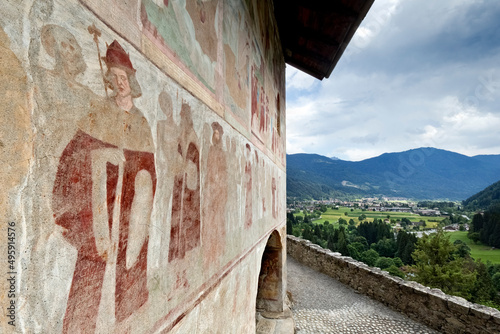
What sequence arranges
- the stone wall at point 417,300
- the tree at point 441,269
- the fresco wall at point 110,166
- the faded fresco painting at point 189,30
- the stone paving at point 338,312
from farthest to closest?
the tree at point 441,269
the stone paving at point 338,312
the stone wall at point 417,300
the faded fresco painting at point 189,30
the fresco wall at point 110,166

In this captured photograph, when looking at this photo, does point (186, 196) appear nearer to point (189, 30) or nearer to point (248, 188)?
point (189, 30)

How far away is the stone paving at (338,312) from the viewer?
6.60 metres

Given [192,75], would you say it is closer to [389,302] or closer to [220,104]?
[220,104]

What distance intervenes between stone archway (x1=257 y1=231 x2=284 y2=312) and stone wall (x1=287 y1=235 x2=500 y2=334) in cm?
348

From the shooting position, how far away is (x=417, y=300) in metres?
6.85

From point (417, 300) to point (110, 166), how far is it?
854cm

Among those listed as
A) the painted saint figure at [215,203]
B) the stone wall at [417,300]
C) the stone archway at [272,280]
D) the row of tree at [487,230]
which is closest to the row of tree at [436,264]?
the stone wall at [417,300]

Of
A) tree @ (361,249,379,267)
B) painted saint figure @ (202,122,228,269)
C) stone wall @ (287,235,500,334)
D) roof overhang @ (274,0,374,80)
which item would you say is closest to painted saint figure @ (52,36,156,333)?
painted saint figure @ (202,122,228,269)

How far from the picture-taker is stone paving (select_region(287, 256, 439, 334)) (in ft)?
21.6

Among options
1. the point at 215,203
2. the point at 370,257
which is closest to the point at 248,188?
the point at 215,203

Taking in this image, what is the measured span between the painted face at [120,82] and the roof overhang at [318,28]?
4865 mm

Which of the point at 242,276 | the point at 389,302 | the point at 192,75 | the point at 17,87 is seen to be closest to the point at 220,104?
the point at 192,75

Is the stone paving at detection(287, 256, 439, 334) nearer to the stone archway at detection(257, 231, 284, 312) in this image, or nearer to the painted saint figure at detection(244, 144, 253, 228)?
the stone archway at detection(257, 231, 284, 312)

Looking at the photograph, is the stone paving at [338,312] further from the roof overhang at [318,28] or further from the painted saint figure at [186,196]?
the roof overhang at [318,28]
